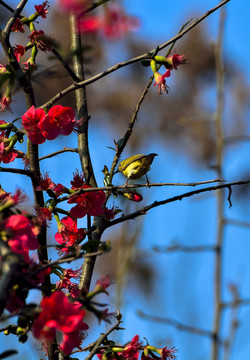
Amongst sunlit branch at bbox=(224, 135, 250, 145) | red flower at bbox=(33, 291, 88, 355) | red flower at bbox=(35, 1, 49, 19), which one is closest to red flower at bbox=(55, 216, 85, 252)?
red flower at bbox=(33, 291, 88, 355)

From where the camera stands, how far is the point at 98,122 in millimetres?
9273

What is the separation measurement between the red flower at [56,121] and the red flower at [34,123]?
1cm

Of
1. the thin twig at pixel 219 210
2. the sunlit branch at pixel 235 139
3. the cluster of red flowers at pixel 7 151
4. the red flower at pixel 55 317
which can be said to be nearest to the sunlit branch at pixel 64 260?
the red flower at pixel 55 317

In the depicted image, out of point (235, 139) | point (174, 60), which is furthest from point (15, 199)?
point (235, 139)

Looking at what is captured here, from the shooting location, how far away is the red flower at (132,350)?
1133 millimetres

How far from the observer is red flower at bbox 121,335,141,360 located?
1.13 meters

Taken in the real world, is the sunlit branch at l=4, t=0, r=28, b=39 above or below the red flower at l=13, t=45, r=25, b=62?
below

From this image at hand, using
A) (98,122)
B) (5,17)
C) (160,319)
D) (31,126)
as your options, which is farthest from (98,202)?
(98,122)

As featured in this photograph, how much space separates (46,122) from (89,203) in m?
0.22

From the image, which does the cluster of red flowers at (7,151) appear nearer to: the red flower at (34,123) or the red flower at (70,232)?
the red flower at (34,123)

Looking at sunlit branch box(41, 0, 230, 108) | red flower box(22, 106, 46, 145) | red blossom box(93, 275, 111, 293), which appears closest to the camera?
red blossom box(93, 275, 111, 293)

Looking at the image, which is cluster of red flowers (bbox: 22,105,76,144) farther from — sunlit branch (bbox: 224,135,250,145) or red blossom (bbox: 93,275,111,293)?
sunlit branch (bbox: 224,135,250,145)

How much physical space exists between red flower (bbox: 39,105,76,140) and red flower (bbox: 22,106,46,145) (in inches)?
0.5

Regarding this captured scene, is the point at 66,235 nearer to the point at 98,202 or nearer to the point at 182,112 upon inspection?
the point at 98,202
